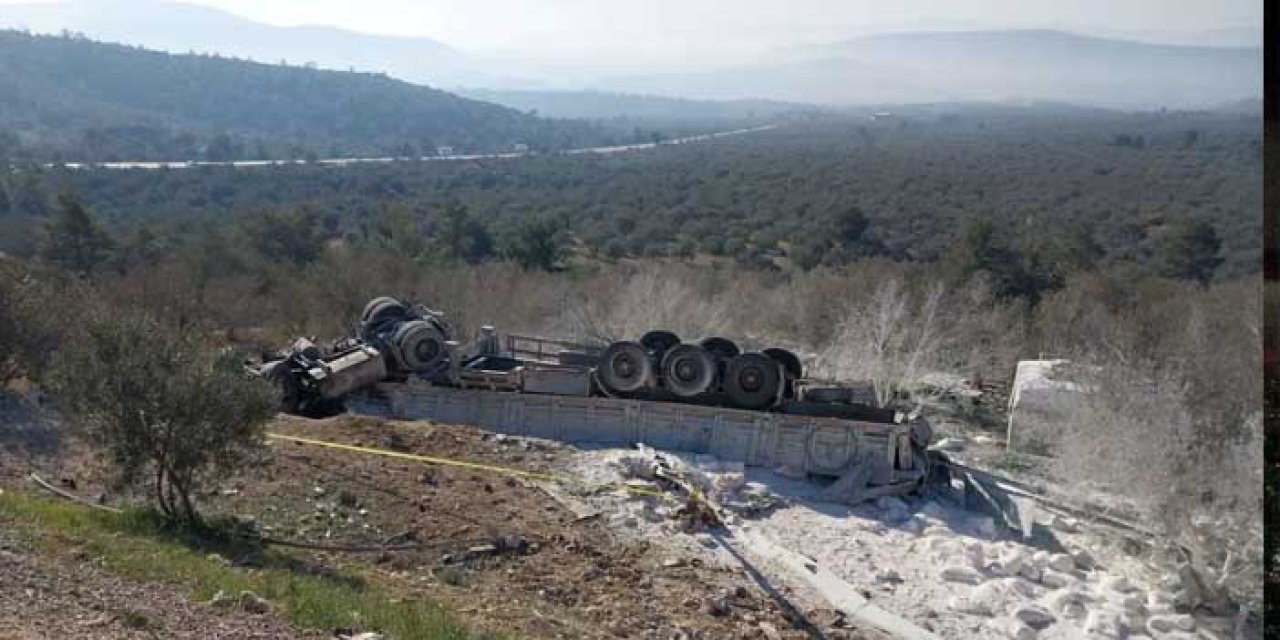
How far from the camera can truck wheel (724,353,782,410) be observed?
53.4ft

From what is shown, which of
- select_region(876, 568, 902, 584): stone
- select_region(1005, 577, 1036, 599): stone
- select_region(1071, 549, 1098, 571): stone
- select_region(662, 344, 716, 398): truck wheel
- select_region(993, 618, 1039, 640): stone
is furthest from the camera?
select_region(662, 344, 716, 398): truck wheel

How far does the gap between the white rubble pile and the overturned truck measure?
21.9 inches

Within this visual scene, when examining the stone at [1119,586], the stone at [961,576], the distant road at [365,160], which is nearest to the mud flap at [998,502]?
the stone at [1119,586]

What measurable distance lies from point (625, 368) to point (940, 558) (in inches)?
236

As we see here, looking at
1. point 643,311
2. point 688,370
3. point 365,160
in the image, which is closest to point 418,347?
point 688,370

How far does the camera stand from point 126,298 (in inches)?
979

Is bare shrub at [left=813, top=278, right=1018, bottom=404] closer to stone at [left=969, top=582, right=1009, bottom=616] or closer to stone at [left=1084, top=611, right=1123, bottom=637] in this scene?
stone at [left=969, top=582, right=1009, bottom=616]

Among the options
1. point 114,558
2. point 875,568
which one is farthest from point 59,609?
point 875,568

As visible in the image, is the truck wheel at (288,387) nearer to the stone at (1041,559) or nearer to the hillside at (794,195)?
the stone at (1041,559)

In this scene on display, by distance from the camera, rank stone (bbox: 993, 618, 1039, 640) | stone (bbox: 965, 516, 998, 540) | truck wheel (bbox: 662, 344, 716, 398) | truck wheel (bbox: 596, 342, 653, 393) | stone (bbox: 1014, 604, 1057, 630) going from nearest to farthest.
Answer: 1. stone (bbox: 993, 618, 1039, 640)
2. stone (bbox: 1014, 604, 1057, 630)
3. stone (bbox: 965, 516, 998, 540)
4. truck wheel (bbox: 662, 344, 716, 398)
5. truck wheel (bbox: 596, 342, 653, 393)

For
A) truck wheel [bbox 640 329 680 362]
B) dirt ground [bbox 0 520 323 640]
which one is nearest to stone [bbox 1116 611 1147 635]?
truck wheel [bbox 640 329 680 362]

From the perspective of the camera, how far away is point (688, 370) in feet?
54.2

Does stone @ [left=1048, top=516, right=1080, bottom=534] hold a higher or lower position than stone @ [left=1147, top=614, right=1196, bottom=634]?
higher

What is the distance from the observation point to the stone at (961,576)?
12.1 meters
